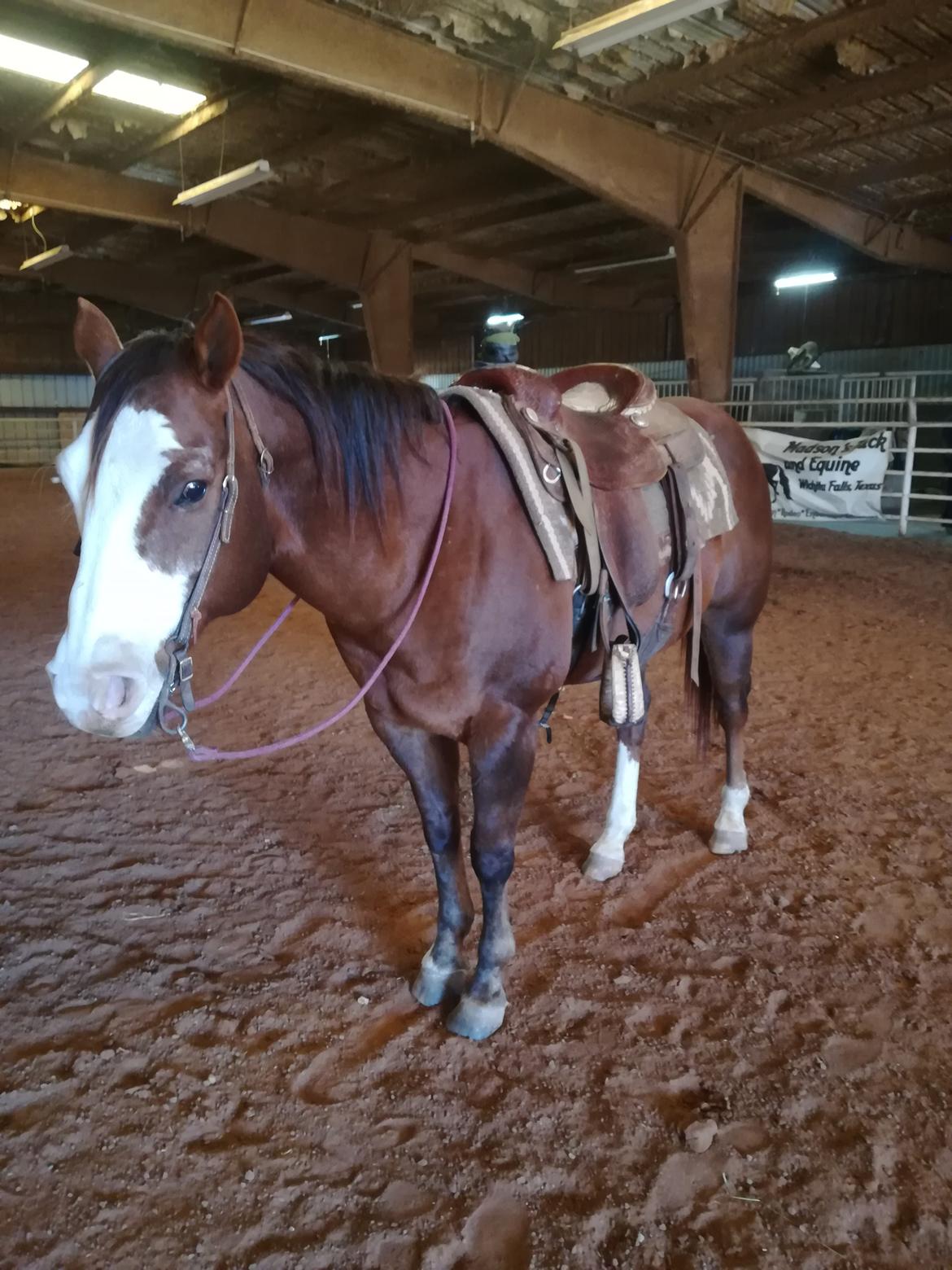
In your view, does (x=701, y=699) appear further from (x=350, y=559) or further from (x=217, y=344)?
(x=217, y=344)

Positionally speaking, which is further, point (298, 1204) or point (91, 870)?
point (91, 870)

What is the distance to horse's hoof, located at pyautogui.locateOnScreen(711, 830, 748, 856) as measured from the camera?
2.62 meters

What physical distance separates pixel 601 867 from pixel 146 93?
764 cm

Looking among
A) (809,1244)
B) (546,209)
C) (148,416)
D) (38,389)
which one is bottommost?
(809,1244)

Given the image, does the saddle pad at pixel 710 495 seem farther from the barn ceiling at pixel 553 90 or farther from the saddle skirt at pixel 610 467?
the barn ceiling at pixel 553 90

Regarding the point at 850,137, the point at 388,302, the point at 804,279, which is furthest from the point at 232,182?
the point at 804,279

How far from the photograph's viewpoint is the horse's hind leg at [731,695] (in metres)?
2.68

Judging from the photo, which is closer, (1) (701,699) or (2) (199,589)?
(2) (199,589)

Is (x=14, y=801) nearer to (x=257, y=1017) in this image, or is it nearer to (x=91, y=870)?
(x=91, y=870)

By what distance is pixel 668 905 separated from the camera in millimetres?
2359

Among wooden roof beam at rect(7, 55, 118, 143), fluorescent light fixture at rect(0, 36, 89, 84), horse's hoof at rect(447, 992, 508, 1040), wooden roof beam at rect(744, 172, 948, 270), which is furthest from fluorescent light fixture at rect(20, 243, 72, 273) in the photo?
horse's hoof at rect(447, 992, 508, 1040)

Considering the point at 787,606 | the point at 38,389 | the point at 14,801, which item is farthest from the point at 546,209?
the point at 38,389

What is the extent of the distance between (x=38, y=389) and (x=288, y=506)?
903 inches

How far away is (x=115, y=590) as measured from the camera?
1191 mm
